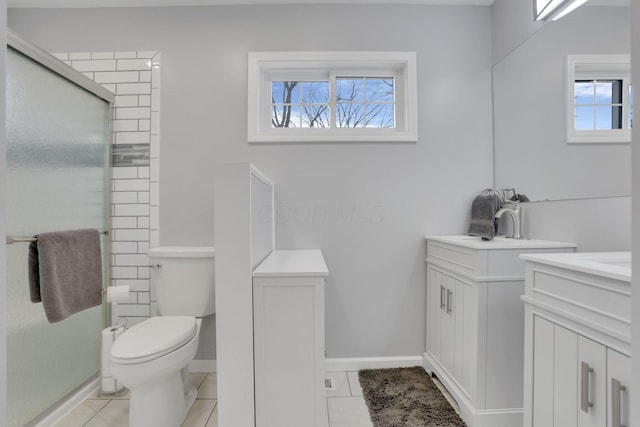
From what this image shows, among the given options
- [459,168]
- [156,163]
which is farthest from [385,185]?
[156,163]

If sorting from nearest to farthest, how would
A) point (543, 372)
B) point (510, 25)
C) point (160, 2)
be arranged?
point (543, 372)
point (510, 25)
point (160, 2)

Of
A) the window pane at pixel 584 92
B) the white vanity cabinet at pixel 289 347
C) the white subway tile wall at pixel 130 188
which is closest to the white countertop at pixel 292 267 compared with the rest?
the white vanity cabinet at pixel 289 347

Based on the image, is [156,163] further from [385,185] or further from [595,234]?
[595,234]

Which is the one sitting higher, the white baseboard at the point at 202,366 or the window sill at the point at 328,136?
the window sill at the point at 328,136

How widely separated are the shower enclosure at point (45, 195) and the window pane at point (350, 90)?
1608mm

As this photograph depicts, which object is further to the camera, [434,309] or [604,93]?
[434,309]

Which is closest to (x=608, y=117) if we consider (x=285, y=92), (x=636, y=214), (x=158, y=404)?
(x=636, y=214)

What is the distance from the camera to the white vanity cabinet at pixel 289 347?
4.20ft

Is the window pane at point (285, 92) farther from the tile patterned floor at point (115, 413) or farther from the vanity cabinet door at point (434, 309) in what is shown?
the tile patterned floor at point (115, 413)

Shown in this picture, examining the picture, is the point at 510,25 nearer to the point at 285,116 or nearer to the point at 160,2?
the point at 285,116

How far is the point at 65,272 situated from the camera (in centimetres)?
137

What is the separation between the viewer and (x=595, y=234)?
4.60 ft

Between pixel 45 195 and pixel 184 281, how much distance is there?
841 mm

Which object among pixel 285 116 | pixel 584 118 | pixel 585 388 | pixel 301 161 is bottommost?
pixel 585 388
